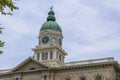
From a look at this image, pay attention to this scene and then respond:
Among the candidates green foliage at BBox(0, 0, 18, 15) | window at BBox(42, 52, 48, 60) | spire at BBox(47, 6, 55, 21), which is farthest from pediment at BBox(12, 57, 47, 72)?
green foliage at BBox(0, 0, 18, 15)

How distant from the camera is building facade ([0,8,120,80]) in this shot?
75.3 m

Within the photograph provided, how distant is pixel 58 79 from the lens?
260ft

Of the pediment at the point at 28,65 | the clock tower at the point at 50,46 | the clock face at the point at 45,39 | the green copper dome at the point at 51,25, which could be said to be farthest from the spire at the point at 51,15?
the pediment at the point at 28,65

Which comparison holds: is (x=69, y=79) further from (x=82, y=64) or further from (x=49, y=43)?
(x=49, y=43)

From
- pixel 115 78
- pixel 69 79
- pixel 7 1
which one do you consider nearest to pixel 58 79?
pixel 69 79

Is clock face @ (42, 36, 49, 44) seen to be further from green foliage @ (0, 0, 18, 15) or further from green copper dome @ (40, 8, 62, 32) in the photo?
green foliage @ (0, 0, 18, 15)

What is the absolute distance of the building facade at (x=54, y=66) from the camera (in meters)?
75.3

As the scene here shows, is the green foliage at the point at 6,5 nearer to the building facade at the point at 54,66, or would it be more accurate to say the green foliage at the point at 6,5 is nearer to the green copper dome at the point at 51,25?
the building facade at the point at 54,66

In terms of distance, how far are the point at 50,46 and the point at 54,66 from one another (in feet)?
29.4

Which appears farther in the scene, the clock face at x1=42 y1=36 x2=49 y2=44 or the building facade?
the clock face at x1=42 y1=36 x2=49 y2=44

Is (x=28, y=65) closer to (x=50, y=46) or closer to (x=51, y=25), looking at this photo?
(x=50, y=46)

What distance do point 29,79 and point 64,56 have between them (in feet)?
54.4

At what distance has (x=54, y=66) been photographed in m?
82.1

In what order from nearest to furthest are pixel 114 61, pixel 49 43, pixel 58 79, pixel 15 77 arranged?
pixel 114 61, pixel 58 79, pixel 15 77, pixel 49 43
